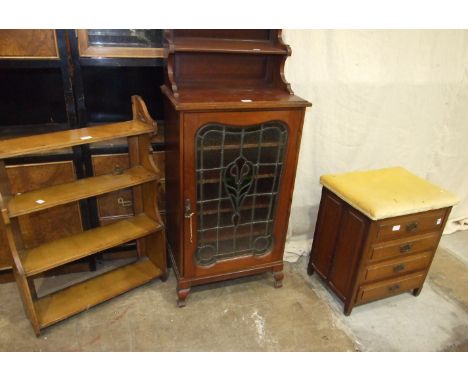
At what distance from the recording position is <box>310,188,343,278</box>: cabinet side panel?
78.1 inches

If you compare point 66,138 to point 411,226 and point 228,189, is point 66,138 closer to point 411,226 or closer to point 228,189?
point 228,189

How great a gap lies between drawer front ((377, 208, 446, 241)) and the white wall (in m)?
0.67

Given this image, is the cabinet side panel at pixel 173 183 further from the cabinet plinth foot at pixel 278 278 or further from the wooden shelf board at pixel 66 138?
the cabinet plinth foot at pixel 278 278

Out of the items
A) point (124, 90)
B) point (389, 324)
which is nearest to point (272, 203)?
point (389, 324)

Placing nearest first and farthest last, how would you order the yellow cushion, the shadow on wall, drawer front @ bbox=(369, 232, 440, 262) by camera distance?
1. the yellow cushion
2. drawer front @ bbox=(369, 232, 440, 262)
3. the shadow on wall

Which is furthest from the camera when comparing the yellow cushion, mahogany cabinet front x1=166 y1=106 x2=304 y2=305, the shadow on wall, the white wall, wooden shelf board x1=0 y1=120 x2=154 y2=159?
the shadow on wall

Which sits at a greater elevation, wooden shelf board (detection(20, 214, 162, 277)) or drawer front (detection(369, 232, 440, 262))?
drawer front (detection(369, 232, 440, 262))

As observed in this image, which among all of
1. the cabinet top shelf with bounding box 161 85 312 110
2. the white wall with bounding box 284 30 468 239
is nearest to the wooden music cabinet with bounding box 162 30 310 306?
the cabinet top shelf with bounding box 161 85 312 110

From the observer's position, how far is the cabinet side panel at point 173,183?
1.64 m

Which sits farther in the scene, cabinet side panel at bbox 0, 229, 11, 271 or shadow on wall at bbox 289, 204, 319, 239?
shadow on wall at bbox 289, 204, 319, 239

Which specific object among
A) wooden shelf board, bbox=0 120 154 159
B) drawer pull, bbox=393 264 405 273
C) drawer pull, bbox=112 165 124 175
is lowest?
drawer pull, bbox=393 264 405 273

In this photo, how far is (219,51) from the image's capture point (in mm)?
1622

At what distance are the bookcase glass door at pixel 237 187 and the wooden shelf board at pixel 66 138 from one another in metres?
0.36

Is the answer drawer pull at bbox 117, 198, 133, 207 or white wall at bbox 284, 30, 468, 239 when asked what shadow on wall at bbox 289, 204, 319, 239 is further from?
drawer pull at bbox 117, 198, 133, 207
